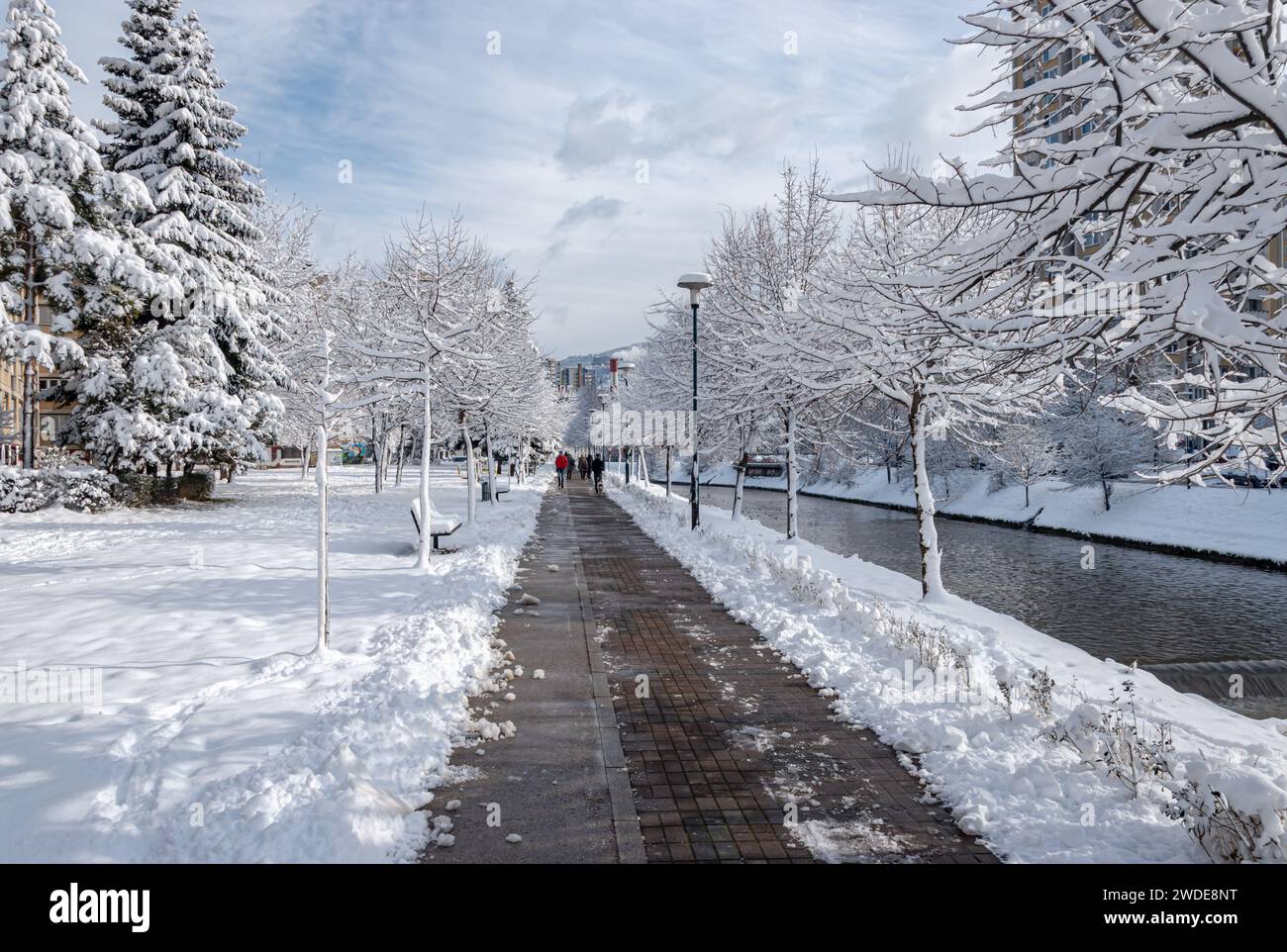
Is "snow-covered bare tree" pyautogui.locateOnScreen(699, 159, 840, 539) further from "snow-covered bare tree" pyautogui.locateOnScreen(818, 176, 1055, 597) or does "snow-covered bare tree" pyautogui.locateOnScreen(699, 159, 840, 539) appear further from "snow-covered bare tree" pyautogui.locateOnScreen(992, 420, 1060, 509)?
"snow-covered bare tree" pyautogui.locateOnScreen(992, 420, 1060, 509)

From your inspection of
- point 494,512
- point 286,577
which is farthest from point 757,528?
point 286,577

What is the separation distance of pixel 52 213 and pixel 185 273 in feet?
11.7

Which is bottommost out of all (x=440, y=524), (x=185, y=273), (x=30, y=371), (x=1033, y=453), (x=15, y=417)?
(x=440, y=524)

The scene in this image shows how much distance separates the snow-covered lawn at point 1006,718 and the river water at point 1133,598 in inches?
99.7

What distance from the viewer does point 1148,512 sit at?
27984mm

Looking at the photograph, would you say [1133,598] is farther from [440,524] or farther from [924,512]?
[440,524]

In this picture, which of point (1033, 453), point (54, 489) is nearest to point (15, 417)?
point (54, 489)

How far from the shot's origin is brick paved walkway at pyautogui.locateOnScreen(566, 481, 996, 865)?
13.8 ft

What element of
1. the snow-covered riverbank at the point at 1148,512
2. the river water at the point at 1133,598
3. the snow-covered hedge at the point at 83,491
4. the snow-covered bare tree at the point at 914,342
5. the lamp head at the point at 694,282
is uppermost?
the lamp head at the point at 694,282

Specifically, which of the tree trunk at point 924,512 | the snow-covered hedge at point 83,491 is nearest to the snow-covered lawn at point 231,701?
the snow-covered hedge at point 83,491

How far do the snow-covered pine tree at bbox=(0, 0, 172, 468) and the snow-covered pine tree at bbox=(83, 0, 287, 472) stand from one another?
1.28 metres

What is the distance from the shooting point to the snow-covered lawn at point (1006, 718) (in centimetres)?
412

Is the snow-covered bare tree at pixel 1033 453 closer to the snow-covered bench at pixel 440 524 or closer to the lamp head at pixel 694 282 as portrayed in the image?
the lamp head at pixel 694 282
